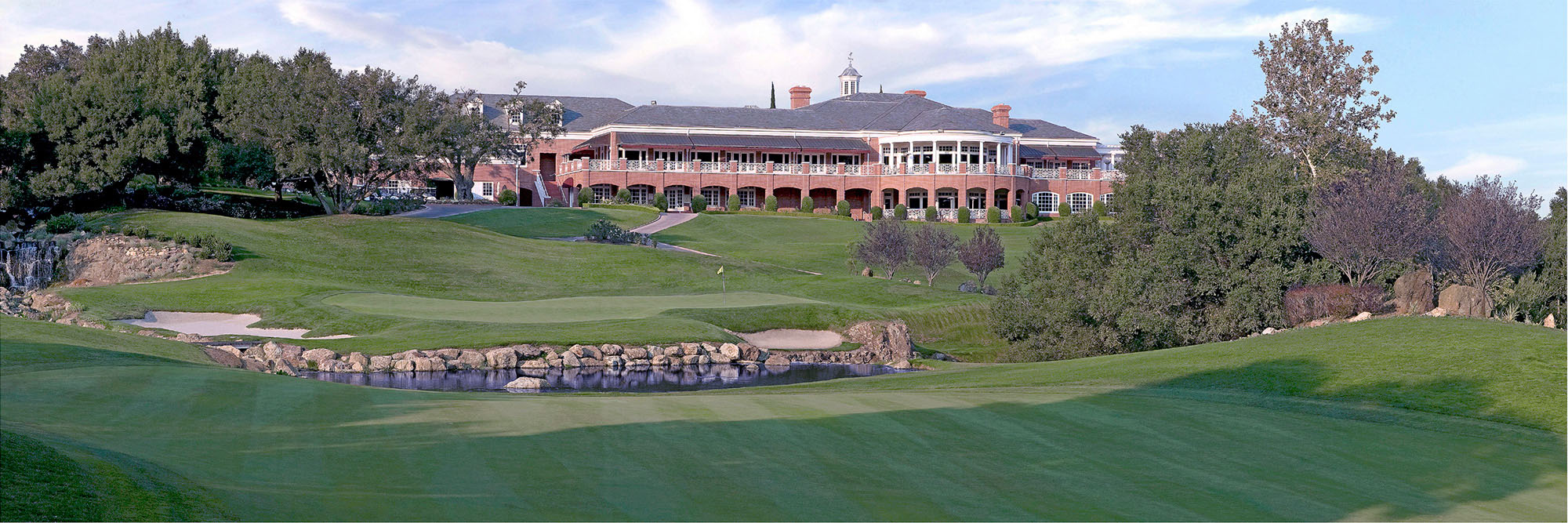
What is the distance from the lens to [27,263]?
3584 cm

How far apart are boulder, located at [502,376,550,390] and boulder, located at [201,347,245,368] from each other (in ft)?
16.3

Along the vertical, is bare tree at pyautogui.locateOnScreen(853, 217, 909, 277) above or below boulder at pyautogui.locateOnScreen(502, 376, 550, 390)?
above

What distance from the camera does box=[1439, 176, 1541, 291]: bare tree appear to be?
28812mm

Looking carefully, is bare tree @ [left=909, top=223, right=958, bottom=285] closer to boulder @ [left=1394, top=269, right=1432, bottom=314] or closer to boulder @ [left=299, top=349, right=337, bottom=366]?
boulder @ [left=1394, top=269, right=1432, bottom=314]

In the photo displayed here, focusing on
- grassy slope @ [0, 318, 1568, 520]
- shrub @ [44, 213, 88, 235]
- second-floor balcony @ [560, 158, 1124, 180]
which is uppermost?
second-floor balcony @ [560, 158, 1124, 180]

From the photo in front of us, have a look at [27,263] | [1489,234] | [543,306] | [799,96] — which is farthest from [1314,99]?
[799,96]

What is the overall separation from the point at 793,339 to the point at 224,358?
50.6ft

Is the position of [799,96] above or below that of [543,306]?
above

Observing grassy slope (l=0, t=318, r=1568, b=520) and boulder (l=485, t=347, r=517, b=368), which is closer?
grassy slope (l=0, t=318, r=1568, b=520)

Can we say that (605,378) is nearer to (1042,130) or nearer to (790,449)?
(790,449)

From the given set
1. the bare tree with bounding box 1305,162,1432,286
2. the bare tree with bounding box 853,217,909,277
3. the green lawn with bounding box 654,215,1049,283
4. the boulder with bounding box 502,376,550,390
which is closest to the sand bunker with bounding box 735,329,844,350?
the boulder with bounding box 502,376,550,390

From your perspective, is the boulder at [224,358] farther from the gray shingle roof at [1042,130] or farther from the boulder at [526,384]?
the gray shingle roof at [1042,130]

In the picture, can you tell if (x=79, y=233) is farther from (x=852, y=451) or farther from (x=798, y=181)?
(x=798, y=181)

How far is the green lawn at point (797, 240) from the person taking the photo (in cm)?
5203
